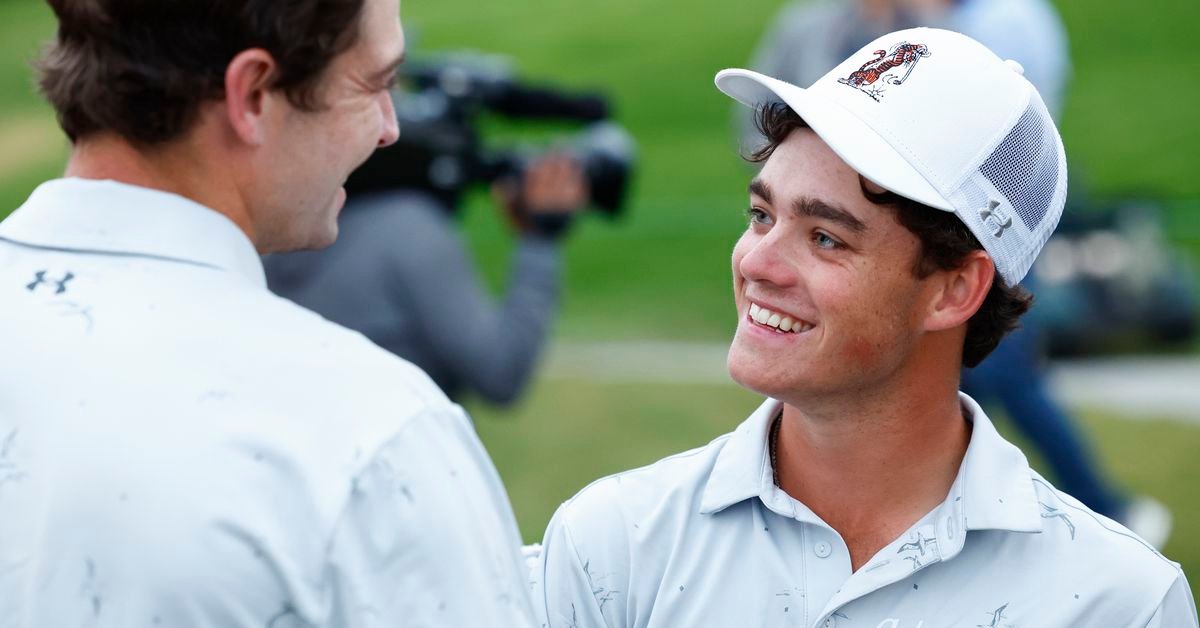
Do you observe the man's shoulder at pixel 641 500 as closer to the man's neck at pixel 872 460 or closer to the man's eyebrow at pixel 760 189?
the man's neck at pixel 872 460

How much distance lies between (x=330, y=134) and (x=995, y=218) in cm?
102

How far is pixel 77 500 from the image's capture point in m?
1.42

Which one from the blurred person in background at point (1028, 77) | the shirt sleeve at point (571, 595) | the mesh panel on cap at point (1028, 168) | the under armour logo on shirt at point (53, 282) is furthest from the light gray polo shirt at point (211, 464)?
the blurred person in background at point (1028, 77)

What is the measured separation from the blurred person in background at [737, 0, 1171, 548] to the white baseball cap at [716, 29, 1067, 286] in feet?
8.52

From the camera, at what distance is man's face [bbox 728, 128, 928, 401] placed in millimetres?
2209

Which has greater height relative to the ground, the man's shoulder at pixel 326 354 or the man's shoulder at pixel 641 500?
the man's shoulder at pixel 326 354

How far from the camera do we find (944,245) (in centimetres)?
222

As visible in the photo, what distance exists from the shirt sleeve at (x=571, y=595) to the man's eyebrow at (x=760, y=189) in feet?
1.89

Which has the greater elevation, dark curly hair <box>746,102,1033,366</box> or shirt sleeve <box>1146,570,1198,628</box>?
dark curly hair <box>746,102,1033,366</box>

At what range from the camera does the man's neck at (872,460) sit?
2.25m

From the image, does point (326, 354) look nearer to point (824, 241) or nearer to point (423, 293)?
point (824, 241)

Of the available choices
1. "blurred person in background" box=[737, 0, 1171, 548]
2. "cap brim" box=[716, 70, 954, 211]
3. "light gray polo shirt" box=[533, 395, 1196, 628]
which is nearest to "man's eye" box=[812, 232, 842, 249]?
"cap brim" box=[716, 70, 954, 211]

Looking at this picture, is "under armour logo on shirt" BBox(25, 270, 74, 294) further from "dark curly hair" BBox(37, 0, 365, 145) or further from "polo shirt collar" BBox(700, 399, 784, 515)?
"polo shirt collar" BBox(700, 399, 784, 515)

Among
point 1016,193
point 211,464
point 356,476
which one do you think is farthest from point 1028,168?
point 211,464
